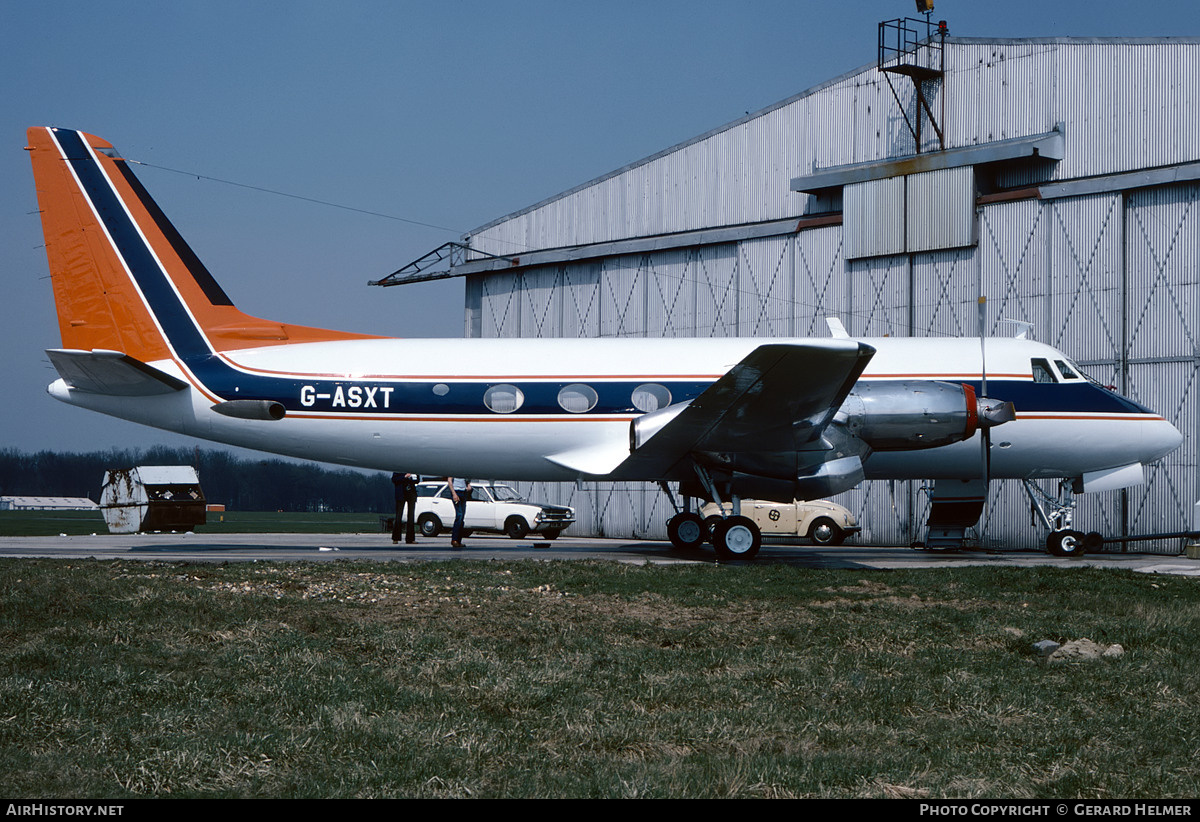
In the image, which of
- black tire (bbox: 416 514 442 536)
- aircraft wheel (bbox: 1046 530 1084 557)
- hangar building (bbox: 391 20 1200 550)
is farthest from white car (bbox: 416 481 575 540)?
aircraft wheel (bbox: 1046 530 1084 557)

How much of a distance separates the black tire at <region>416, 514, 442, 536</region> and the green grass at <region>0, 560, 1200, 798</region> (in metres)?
20.3

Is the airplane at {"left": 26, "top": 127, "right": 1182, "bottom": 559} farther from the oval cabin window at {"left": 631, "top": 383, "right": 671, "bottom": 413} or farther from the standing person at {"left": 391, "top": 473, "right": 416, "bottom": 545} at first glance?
the standing person at {"left": 391, "top": 473, "right": 416, "bottom": 545}

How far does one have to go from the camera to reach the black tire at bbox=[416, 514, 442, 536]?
33156 millimetres

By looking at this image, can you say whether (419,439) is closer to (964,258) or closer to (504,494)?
(504,494)

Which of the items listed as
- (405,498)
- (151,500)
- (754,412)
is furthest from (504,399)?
(151,500)

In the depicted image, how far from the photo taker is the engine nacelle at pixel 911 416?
18.4 metres

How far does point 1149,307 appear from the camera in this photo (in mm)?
26438

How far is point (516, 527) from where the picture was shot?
3169 cm

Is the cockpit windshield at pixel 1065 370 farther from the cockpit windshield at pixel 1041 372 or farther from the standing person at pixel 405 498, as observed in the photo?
the standing person at pixel 405 498

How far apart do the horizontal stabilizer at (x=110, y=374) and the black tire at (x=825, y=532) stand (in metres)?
18.0

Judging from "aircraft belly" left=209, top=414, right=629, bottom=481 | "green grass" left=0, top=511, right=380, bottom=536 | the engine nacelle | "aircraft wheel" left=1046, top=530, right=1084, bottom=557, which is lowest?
"green grass" left=0, top=511, right=380, bottom=536
